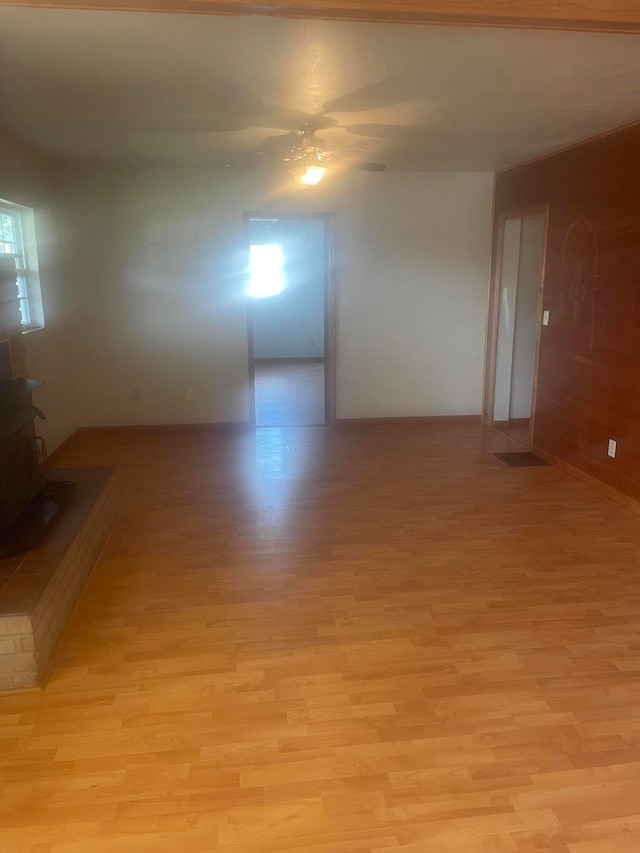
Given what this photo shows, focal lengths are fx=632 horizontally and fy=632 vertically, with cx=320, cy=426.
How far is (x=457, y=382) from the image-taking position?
253 inches

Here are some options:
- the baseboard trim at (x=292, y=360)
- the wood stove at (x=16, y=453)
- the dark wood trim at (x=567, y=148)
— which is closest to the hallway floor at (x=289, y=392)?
the baseboard trim at (x=292, y=360)

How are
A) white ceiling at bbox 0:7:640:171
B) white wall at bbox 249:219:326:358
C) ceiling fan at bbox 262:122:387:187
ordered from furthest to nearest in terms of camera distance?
white wall at bbox 249:219:326:358, ceiling fan at bbox 262:122:387:187, white ceiling at bbox 0:7:640:171

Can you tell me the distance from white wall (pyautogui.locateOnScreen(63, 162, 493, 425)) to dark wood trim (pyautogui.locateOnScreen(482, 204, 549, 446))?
0.12 m

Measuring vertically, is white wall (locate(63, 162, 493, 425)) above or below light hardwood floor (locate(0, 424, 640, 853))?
above

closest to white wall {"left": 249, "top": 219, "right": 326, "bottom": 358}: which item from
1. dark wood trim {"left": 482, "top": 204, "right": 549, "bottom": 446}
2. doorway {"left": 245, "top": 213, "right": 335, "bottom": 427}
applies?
doorway {"left": 245, "top": 213, "right": 335, "bottom": 427}

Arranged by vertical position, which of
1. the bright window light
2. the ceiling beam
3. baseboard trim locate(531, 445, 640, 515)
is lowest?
baseboard trim locate(531, 445, 640, 515)

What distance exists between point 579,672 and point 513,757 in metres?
0.59

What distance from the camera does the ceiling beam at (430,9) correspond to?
5.92ft

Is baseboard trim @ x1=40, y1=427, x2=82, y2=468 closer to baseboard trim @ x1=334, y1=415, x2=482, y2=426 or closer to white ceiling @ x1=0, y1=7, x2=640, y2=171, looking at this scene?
white ceiling @ x1=0, y1=7, x2=640, y2=171

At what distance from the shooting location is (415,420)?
6.45m

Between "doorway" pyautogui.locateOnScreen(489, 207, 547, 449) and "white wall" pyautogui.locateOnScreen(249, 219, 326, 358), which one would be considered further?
"white wall" pyautogui.locateOnScreen(249, 219, 326, 358)

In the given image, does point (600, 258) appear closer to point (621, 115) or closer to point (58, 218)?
point (621, 115)

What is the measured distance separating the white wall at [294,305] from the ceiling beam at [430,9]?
820 centimetres

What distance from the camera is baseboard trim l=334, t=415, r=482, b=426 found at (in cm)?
636
